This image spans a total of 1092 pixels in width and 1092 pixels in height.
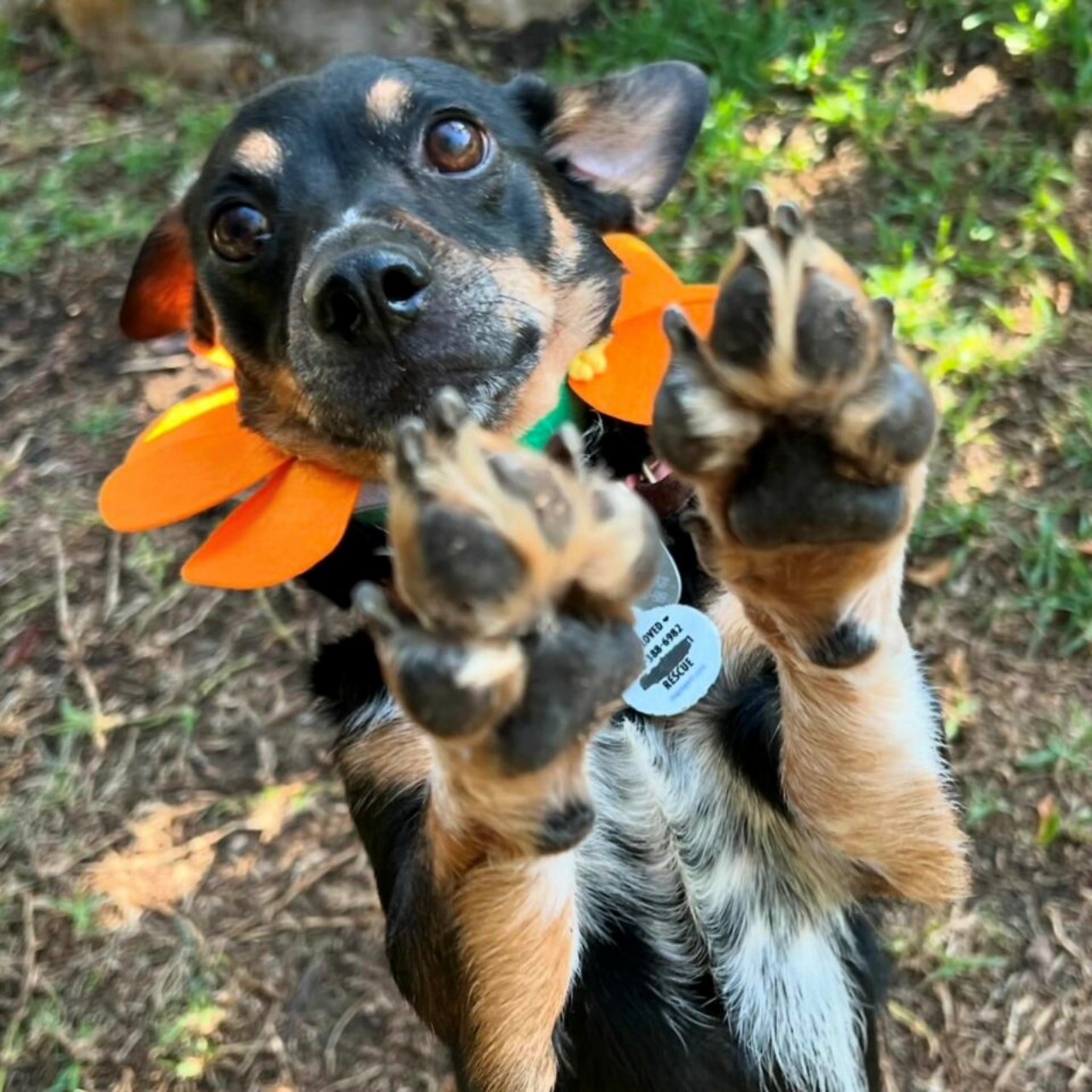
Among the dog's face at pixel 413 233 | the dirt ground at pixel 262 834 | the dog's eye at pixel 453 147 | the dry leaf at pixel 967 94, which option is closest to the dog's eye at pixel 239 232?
the dog's face at pixel 413 233

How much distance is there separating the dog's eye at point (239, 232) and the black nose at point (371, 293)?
0.43 meters

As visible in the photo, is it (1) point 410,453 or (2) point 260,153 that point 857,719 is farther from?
(2) point 260,153

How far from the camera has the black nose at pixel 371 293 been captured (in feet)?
7.16

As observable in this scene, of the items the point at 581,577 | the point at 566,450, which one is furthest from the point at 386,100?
the point at 581,577

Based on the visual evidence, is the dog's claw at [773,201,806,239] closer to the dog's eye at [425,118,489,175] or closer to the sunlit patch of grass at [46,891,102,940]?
the dog's eye at [425,118,489,175]

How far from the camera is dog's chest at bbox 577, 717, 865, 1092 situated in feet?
8.11

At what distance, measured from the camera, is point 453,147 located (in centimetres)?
261

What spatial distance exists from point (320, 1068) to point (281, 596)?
141 centimetres

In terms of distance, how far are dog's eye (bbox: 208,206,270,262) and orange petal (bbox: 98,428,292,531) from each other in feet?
1.27

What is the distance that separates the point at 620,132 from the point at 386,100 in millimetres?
581

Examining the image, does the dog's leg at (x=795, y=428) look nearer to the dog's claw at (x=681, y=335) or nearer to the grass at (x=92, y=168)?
the dog's claw at (x=681, y=335)

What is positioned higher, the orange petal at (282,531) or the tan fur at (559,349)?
the tan fur at (559,349)

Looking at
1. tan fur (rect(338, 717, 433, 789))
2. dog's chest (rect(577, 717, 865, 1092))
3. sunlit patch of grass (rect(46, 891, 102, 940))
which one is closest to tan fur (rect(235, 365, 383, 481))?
tan fur (rect(338, 717, 433, 789))

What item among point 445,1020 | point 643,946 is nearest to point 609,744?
point 643,946
